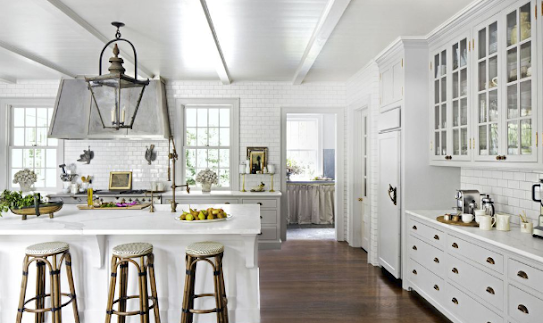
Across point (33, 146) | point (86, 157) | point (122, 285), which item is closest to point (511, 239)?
point (122, 285)

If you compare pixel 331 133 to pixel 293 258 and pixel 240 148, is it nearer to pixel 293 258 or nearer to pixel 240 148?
pixel 240 148

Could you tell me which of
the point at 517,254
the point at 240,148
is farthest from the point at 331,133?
the point at 517,254

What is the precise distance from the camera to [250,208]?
165 inches

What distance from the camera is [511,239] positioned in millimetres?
2795

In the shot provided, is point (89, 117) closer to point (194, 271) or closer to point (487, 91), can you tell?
point (194, 271)

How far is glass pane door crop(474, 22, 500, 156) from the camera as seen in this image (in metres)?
3.15

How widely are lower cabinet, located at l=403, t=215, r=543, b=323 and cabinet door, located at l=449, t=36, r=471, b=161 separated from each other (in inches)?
30.2

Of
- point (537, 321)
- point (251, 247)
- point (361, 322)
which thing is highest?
point (251, 247)

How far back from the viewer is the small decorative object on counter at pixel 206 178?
6.32m

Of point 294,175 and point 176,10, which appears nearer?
point 176,10

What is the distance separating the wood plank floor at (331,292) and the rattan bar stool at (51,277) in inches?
67.6

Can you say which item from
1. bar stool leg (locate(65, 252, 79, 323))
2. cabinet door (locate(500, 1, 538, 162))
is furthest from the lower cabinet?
bar stool leg (locate(65, 252, 79, 323))

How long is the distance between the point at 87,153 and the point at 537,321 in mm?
6466

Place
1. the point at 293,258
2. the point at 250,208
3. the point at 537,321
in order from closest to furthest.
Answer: the point at 537,321
the point at 250,208
the point at 293,258
